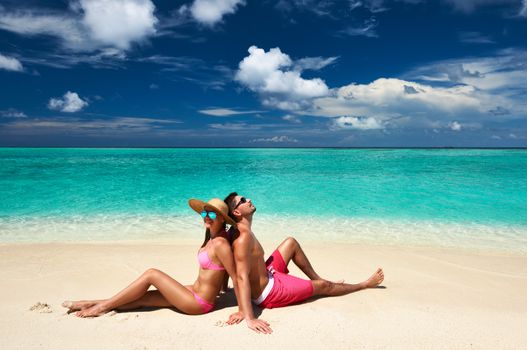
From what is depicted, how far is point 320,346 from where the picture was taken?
339 cm

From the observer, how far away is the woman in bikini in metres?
3.75

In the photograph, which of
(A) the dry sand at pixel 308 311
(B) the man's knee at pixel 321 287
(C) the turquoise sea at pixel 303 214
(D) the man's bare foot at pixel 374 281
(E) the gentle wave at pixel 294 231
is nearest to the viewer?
(A) the dry sand at pixel 308 311

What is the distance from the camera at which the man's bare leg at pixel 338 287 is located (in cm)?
442

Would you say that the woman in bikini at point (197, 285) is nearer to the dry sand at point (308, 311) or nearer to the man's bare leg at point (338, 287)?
the dry sand at point (308, 311)

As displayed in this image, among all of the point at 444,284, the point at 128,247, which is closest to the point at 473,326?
the point at 444,284

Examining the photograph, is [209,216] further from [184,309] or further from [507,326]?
[507,326]

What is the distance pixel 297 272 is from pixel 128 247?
143 inches

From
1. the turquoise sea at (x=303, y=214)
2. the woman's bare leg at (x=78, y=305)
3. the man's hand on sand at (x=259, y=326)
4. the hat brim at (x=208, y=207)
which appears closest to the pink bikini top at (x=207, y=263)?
the hat brim at (x=208, y=207)

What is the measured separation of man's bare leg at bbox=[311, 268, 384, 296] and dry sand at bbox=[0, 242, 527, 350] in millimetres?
96

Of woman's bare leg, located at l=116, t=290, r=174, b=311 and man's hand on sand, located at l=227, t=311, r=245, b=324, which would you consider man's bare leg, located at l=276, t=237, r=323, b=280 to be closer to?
man's hand on sand, located at l=227, t=311, r=245, b=324

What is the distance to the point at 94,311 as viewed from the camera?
393 centimetres

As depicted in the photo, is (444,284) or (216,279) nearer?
(216,279)

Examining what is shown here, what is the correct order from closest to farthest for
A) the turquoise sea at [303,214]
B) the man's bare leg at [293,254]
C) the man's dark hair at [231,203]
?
the man's dark hair at [231,203]
the man's bare leg at [293,254]
the turquoise sea at [303,214]

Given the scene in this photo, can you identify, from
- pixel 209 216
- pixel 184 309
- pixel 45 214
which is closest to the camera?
pixel 209 216
